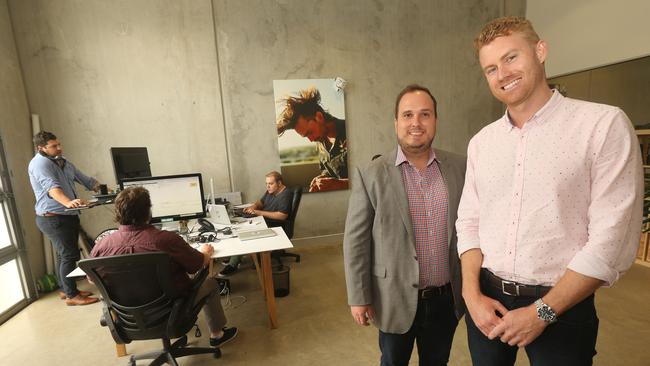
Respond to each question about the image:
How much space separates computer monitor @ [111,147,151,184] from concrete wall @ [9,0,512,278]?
2.46 ft

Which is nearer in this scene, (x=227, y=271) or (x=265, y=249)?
(x=265, y=249)

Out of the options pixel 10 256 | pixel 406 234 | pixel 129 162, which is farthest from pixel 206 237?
pixel 10 256

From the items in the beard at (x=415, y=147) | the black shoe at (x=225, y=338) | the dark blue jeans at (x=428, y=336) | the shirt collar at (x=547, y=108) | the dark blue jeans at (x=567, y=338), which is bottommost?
Result: the black shoe at (x=225, y=338)

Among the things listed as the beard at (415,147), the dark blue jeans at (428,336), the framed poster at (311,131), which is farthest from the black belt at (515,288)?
the framed poster at (311,131)

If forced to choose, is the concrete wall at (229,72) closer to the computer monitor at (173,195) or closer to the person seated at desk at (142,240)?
the computer monitor at (173,195)

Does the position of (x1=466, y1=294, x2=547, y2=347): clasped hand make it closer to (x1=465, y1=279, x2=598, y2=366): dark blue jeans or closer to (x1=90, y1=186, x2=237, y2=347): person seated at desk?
(x1=465, y1=279, x2=598, y2=366): dark blue jeans

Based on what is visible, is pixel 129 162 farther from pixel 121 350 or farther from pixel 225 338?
pixel 225 338

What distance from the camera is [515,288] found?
0.89 meters

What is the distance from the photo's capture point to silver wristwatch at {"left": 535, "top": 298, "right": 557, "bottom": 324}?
80 cm

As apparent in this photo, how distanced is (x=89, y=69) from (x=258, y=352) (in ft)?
12.5

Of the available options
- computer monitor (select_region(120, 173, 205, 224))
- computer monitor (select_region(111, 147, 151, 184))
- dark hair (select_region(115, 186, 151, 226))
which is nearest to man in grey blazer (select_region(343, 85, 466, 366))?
dark hair (select_region(115, 186, 151, 226))

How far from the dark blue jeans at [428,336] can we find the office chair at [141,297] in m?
1.22

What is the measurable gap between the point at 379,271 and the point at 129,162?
114 inches

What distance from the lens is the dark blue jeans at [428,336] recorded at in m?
1.33
